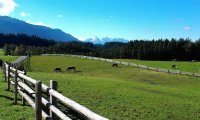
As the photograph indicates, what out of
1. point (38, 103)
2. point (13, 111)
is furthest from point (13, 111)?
point (38, 103)

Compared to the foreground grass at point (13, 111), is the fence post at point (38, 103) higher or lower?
higher

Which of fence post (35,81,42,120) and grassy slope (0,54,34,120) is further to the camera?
grassy slope (0,54,34,120)

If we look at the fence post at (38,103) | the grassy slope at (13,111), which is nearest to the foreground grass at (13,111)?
the grassy slope at (13,111)

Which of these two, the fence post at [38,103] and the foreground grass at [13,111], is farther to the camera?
the foreground grass at [13,111]

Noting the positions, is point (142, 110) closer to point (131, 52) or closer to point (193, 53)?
point (193, 53)

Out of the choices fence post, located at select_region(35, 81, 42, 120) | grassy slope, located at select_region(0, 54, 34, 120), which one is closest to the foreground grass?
grassy slope, located at select_region(0, 54, 34, 120)

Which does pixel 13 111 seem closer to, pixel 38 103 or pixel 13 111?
pixel 13 111

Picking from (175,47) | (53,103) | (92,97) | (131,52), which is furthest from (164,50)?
(53,103)

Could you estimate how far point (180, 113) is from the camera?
797 inches

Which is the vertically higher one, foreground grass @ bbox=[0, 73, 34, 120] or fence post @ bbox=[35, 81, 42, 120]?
fence post @ bbox=[35, 81, 42, 120]

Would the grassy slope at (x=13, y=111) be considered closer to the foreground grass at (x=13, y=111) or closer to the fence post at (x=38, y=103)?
the foreground grass at (x=13, y=111)

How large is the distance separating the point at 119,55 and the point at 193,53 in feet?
136

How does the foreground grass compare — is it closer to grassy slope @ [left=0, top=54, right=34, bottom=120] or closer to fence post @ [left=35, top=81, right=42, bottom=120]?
grassy slope @ [left=0, top=54, right=34, bottom=120]

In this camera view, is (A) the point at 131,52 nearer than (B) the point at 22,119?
No
